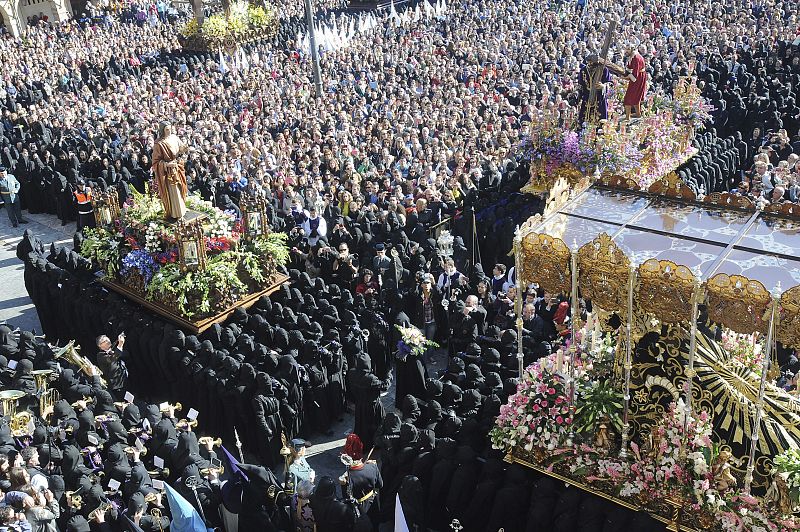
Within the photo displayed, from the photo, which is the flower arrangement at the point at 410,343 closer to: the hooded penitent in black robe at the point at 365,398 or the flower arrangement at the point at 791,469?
the hooded penitent in black robe at the point at 365,398

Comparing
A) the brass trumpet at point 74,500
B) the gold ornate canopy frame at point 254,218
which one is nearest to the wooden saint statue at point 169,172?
the gold ornate canopy frame at point 254,218

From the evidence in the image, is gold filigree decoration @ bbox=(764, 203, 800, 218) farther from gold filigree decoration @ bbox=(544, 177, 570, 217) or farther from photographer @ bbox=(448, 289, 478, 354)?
photographer @ bbox=(448, 289, 478, 354)

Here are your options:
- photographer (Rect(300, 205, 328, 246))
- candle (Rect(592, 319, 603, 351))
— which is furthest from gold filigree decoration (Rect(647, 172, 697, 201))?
photographer (Rect(300, 205, 328, 246))

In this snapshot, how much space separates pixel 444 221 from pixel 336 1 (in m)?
32.6

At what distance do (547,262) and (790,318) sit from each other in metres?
2.25

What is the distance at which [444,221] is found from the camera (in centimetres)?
1493

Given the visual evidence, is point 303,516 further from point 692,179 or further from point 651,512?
point 692,179

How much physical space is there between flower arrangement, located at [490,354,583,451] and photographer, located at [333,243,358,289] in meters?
5.07

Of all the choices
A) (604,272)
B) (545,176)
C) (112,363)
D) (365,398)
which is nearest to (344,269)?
(365,398)

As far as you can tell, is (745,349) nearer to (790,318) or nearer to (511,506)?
(790,318)

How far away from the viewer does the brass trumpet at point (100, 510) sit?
780 centimetres

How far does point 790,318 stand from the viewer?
6.50 metres

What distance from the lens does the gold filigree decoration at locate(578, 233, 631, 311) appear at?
7.30m

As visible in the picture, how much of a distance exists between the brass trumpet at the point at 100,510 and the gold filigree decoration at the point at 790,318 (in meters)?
→ 6.58
